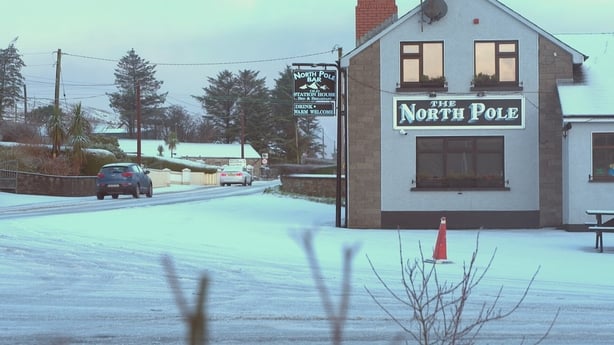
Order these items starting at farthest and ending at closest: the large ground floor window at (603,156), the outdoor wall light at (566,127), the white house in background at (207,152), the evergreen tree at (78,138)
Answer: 1. the white house in background at (207,152)
2. the evergreen tree at (78,138)
3. the large ground floor window at (603,156)
4. the outdoor wall light at (566,127)

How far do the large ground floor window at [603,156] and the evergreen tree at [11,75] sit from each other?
74412 millimetres

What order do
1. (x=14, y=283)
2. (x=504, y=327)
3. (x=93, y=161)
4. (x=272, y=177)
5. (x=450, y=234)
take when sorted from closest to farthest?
(x=504, y=327)
(x=14, y=283)
(x=450, y=234)
(x=93, y=161)
(x=272, y=177)

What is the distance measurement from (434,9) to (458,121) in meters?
2.98

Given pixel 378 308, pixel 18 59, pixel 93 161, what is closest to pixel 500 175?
pixel 378 308

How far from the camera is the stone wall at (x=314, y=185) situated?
32625mm

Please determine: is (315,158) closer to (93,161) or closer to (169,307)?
(93,161)

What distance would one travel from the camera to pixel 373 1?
22.1 m

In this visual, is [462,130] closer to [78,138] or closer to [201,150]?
[78,138]

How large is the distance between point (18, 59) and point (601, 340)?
86.4 m

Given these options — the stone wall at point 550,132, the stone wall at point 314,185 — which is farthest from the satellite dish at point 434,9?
the stone wall at point 314,185

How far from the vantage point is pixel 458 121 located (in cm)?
1908

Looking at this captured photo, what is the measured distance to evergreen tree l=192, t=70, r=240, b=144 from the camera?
8856 cm

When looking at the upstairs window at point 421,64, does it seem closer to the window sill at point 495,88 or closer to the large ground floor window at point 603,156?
the window sill at point 495,88

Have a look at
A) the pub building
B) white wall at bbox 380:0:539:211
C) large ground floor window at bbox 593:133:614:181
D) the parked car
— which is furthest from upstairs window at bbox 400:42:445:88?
the parked car
